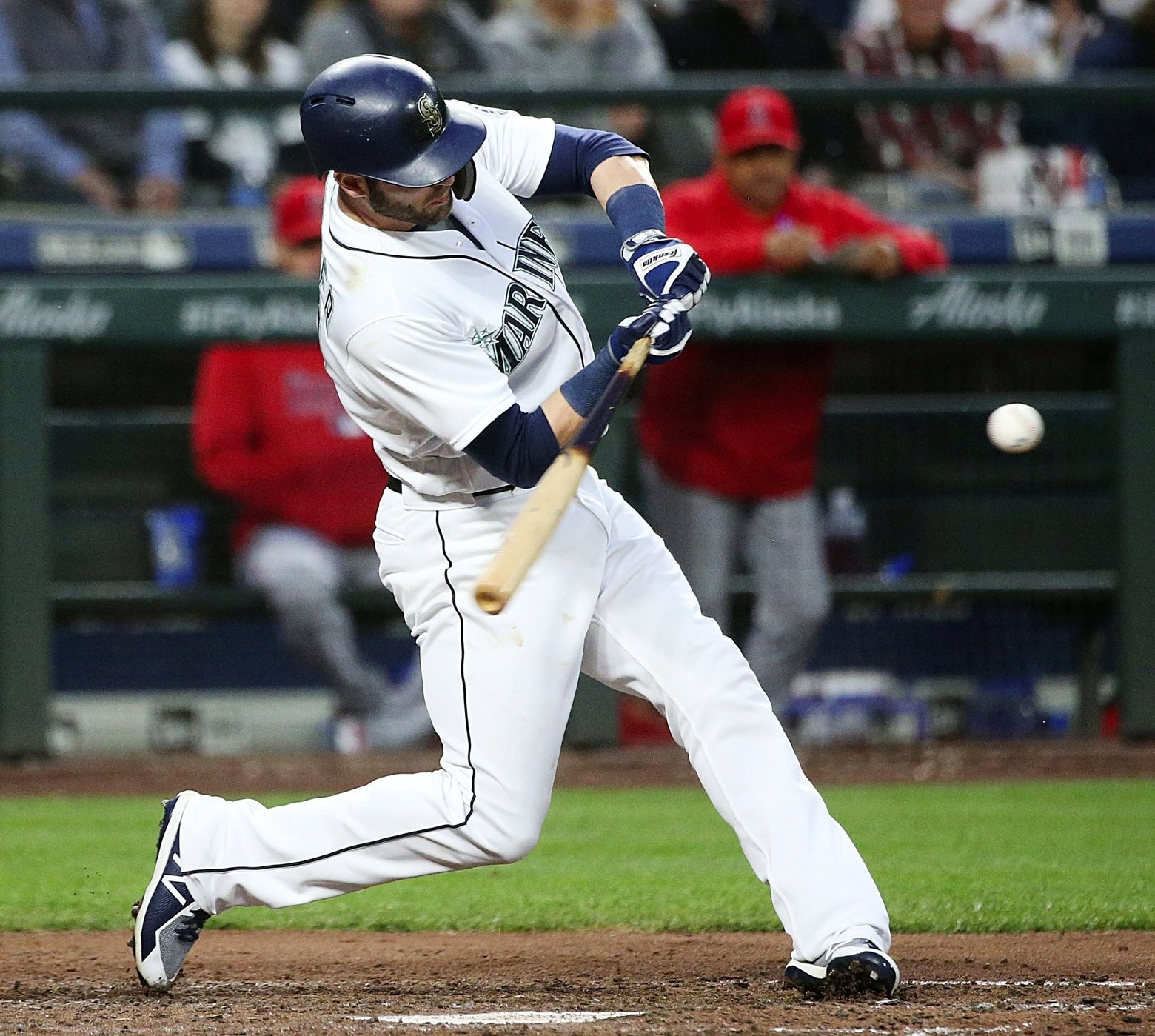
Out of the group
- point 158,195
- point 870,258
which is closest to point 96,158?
point 158,195

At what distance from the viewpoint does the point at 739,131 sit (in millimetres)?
5754

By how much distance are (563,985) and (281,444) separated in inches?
136

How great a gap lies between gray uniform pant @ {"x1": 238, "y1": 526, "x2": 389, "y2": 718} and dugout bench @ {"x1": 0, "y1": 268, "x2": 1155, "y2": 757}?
0.28ft

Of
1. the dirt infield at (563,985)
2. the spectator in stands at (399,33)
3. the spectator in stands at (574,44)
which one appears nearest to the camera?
the dirt infield at (563,985)

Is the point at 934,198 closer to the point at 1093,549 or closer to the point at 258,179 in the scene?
the point at 1093,549

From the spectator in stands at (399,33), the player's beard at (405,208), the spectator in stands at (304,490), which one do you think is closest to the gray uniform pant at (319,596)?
the spectator in stands at (304,490)

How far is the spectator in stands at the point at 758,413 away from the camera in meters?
5.87

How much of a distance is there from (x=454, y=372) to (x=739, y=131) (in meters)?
3.41

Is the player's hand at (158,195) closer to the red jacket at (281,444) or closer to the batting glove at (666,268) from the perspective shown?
the red jacket at (281,444)

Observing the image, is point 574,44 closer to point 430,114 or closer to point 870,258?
point 870,258

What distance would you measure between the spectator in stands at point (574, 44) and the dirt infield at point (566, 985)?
174 inches

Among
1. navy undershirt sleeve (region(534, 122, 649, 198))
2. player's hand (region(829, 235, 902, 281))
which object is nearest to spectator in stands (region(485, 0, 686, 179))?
player's hand (region(829, 235, 902, 281))

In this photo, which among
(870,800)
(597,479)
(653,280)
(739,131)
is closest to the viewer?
(653,280)

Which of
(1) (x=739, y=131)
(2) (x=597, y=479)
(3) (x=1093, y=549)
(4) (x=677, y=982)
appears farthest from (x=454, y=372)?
(3) (x=1093, y=549)
